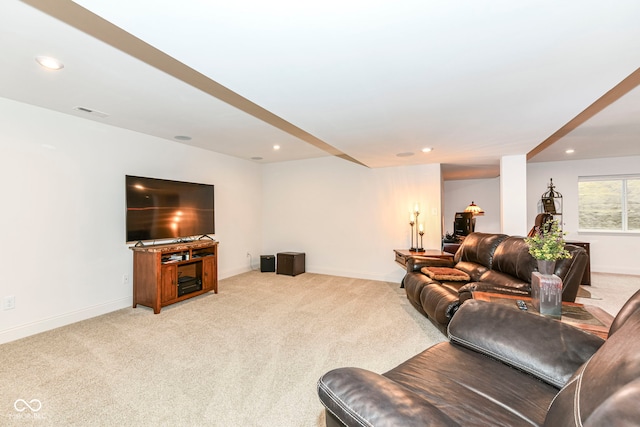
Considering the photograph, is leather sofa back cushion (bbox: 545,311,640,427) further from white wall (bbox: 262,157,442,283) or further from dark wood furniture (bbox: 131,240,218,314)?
white wall (bbox: 262,157,442,283)

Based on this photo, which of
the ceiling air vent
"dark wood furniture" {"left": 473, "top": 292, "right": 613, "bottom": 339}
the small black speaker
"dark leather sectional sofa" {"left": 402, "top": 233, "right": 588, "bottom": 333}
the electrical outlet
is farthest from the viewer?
the small black speaker

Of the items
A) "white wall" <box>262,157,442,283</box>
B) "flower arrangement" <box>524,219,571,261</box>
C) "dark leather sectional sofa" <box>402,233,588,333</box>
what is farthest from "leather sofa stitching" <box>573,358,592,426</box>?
"white wall" <box>262,157,442,283</box>

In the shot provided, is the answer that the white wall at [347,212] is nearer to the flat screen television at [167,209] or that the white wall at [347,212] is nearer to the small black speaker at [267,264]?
the small black speaker at [267,264]

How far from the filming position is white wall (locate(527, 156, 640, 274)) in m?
5.27

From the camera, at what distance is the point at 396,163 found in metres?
4.75

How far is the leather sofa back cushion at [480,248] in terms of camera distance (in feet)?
10.7

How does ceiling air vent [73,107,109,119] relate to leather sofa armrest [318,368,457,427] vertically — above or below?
above

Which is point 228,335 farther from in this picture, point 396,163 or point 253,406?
point 396,163

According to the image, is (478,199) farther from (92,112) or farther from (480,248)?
(92,112)

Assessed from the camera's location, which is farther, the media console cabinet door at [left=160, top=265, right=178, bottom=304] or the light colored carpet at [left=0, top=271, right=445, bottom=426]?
the media console cabinet door at [left=160, top=265, right=178, bottom=304]

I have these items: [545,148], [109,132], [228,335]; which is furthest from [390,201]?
[109,132]

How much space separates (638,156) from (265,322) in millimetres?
7299

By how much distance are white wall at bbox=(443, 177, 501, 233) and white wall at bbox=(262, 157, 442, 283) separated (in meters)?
3.38

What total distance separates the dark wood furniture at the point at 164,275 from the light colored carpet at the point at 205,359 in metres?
0.15
